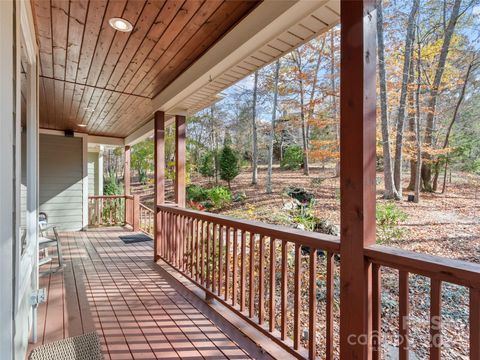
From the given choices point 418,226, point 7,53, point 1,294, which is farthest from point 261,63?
point 418,226

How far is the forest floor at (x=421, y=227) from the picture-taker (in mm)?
3375

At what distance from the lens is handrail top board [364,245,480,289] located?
3.41 ft

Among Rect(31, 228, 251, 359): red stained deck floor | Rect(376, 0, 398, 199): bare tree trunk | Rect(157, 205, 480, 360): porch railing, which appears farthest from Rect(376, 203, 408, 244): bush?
Rect(31, 228, 251, 359): red stained deck floor

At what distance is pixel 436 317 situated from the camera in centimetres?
115

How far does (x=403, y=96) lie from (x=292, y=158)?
655 cm

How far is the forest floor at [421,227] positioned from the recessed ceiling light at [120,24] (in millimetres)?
3623

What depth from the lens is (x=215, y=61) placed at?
2.58 meters

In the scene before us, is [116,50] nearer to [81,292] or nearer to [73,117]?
[81,292]

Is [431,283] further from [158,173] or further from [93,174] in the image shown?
[93,174]

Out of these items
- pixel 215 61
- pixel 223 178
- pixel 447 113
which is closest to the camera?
pixel 215 61

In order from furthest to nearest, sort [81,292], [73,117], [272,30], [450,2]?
[450,2], [73,117], [81,292], [272,30]

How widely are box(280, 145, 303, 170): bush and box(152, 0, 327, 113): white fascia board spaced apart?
10895 mm

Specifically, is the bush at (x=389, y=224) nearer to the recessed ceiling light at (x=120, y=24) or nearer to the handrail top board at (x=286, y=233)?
the handrail top board at (x=286, y=233)

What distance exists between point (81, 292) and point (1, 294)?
7.42ft
